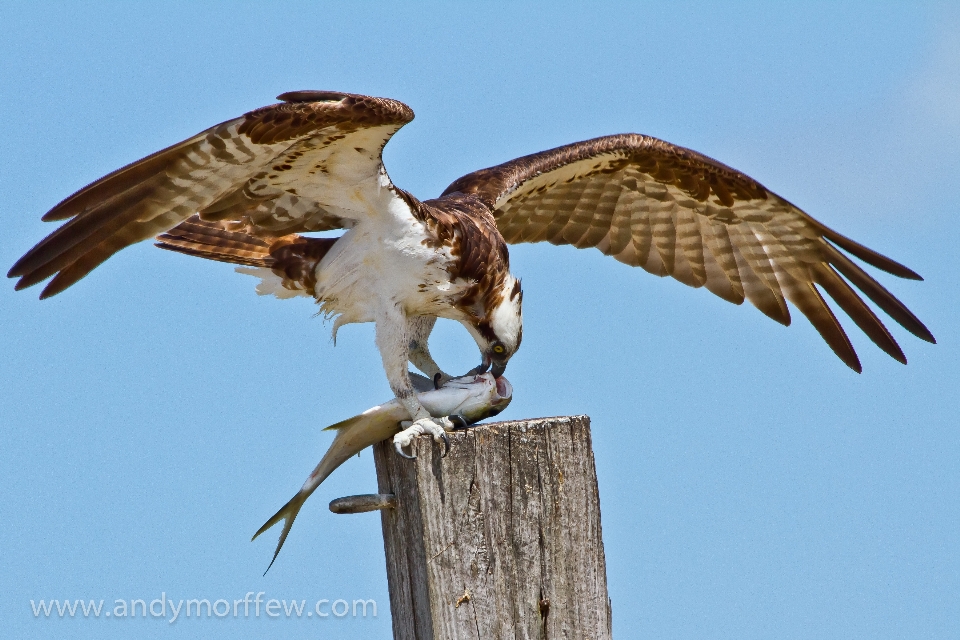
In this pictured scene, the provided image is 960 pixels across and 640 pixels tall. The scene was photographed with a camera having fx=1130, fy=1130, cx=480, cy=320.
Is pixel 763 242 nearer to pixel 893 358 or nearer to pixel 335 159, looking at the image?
pixel 893 358

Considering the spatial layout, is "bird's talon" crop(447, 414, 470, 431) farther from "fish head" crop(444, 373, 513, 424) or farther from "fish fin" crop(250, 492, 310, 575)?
"fish fin" crop(250, 492, 310, 575)

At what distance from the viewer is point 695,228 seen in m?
7.53

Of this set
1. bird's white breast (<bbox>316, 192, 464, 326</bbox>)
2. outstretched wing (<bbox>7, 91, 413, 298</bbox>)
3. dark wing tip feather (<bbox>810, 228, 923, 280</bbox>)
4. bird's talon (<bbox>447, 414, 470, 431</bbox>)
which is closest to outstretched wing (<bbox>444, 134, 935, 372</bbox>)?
dark wing tip feather (<bbox>810, 228, 923, 280</bbox>)

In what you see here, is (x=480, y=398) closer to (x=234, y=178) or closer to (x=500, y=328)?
(x=500, y=328)

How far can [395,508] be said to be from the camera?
4293 mm

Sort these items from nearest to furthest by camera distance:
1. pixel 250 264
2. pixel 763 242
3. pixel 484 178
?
pixel 250 264 → pixel 484 178 → pixel 763 242

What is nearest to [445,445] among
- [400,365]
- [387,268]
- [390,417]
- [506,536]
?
[506,536]

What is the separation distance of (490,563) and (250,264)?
2.75 metres

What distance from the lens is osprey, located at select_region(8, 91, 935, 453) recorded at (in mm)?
4859

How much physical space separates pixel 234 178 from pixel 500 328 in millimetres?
1529

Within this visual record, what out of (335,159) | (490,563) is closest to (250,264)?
(335,159)

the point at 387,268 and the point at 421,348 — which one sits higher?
the point at 387,268

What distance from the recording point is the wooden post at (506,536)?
13.1 ft

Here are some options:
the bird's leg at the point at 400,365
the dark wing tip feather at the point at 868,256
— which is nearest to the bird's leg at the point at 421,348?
the bird's leg at the point at 400,365
